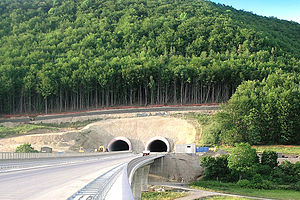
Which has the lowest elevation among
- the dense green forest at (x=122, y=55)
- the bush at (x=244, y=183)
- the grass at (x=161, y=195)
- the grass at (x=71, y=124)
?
the grass at (x=161, y=195)

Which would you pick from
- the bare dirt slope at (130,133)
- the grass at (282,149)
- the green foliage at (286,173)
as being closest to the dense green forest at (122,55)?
the bare dirt slope at (130,133)

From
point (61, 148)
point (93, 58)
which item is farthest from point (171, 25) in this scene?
point (61, 148)

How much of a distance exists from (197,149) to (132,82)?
3592 centimetres

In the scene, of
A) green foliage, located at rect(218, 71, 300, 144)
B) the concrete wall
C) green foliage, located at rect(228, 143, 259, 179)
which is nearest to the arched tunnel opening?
the concrete wall

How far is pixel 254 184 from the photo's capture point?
51.8 m

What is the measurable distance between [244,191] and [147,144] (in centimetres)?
3210

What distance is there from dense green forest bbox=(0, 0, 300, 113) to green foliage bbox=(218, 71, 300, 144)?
83.2ft

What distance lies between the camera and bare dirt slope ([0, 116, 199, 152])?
7529 centimetres

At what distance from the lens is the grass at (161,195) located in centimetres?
4650

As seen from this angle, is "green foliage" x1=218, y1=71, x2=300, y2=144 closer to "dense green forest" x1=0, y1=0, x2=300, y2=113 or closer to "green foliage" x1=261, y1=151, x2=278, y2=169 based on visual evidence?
"green foliage" x1=261, y1=151, x2=278, y2=169

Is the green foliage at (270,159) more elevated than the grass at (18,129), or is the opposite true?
the grass at (18,129)

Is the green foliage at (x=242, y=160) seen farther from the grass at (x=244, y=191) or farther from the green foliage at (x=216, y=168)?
the grass at (x=244, y=191)

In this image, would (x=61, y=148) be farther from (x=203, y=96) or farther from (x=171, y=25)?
(x=171, y=25)

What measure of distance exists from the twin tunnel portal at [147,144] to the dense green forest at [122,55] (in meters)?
12.7
